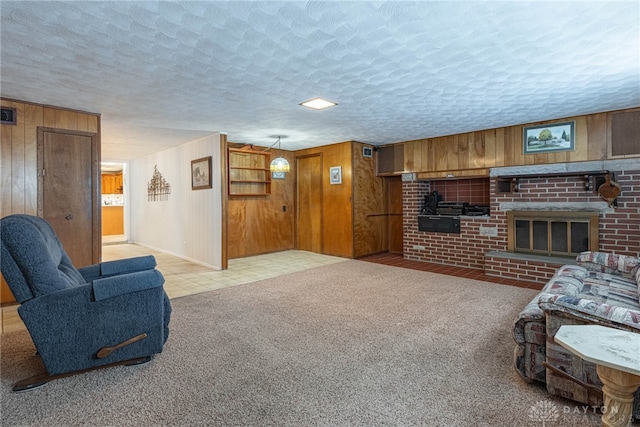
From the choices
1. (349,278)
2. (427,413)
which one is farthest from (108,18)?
(349,278)

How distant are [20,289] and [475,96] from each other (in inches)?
172

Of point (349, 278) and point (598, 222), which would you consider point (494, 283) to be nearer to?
point (598, 222)

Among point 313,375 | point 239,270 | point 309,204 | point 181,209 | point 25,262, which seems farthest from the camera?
point 309,204

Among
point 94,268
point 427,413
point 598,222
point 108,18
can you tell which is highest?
point 108,18

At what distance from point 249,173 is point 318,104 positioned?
3410 mm

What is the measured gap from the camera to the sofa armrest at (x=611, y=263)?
2.97 m

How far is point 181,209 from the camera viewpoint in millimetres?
6605

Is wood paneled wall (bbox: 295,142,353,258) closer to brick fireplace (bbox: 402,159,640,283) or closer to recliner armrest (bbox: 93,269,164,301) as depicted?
brick fireplace (bbox: 402,159,640,283)

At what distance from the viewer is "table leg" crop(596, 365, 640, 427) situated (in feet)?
3.85

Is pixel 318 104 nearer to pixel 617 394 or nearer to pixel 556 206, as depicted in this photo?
pixel 617 394

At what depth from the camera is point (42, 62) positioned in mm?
2637

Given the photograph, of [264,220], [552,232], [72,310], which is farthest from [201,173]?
[552,232]

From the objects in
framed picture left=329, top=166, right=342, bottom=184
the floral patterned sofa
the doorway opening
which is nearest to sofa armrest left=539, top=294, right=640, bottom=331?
the floral patterned sofa

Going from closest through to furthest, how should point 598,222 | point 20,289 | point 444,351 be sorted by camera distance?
point 20,289 < point 444,351 < point 598,222
